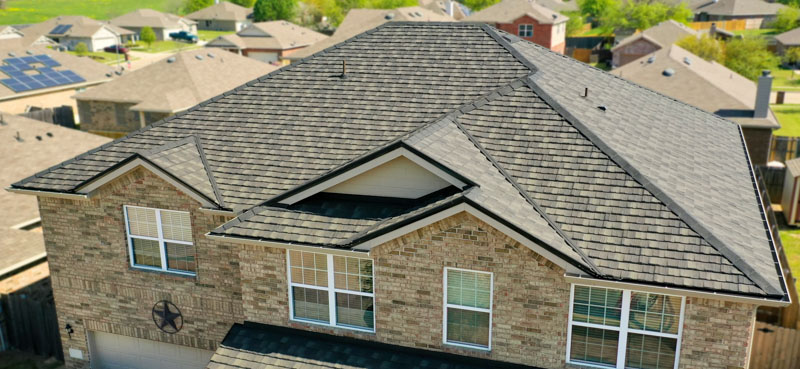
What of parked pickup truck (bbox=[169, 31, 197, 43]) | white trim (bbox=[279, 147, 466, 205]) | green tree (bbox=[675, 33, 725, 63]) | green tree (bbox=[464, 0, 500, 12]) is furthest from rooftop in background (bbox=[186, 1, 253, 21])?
white trim (bbox=[279, 147, 466, 205])

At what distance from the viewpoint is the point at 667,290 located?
1034 cm

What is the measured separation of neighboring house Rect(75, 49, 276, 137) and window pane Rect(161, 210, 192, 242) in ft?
76.8

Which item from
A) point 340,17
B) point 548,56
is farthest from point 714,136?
point 340,17

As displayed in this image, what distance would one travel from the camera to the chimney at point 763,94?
30422 mm

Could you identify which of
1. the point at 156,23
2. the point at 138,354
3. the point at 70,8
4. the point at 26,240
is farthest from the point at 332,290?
the point at 70,8

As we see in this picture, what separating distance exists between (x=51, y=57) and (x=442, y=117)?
152ft

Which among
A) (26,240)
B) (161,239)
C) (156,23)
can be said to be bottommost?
(26,240)

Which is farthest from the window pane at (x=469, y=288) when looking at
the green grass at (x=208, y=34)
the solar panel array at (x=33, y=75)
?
the green grass at (x=208, y=34)

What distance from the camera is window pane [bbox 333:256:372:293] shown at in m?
12.3

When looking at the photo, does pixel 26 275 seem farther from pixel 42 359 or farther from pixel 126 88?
pixel 126 88

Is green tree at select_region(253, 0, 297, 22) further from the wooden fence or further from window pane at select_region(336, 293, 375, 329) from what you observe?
the wooden fence

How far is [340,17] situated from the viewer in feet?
363

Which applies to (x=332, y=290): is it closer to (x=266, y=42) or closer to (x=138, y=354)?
(x=138, y=354)

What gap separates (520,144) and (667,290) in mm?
4209
